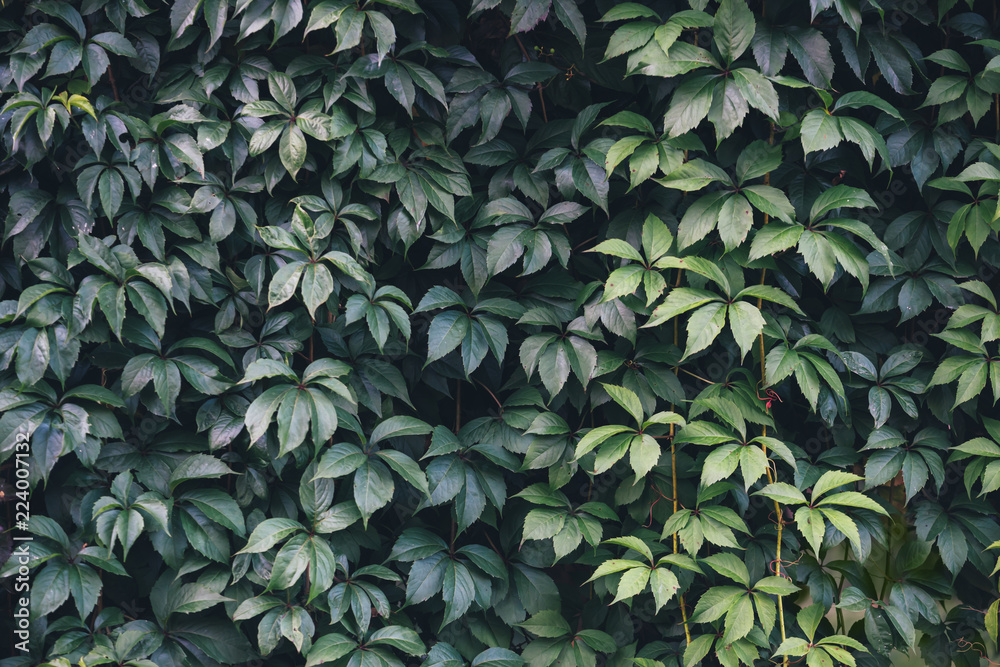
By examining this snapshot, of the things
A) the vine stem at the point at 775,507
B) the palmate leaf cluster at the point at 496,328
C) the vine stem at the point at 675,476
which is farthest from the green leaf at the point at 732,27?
the vine stem at the point at 675,476

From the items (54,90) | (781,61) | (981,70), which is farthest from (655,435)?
(54,90)

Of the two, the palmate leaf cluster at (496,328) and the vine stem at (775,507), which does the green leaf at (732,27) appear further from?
the vine stem at (775,507)

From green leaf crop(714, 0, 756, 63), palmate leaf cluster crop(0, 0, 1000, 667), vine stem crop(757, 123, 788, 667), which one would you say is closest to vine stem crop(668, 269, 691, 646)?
palmate leaf cluster crop(0, 0, 1000, 667)

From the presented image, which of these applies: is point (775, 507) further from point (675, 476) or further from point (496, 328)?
point (496, 328)

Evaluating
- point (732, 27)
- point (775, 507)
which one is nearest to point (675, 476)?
point (775, 507)

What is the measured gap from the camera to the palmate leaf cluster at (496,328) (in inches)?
77.5

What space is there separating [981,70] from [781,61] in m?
0.72

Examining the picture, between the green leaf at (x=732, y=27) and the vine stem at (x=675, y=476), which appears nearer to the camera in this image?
the green leaf at (x=732, y=27)

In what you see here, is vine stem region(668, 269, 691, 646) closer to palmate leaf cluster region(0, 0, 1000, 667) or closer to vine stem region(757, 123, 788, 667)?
palmate leaf cluster region(0, 0, 1000, 667)

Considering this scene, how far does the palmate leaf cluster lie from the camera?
1.97 meters

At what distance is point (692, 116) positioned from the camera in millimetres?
1967

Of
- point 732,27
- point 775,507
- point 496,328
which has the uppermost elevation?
point 732,27

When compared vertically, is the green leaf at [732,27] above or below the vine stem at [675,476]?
above

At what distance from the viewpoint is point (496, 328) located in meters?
2.08
